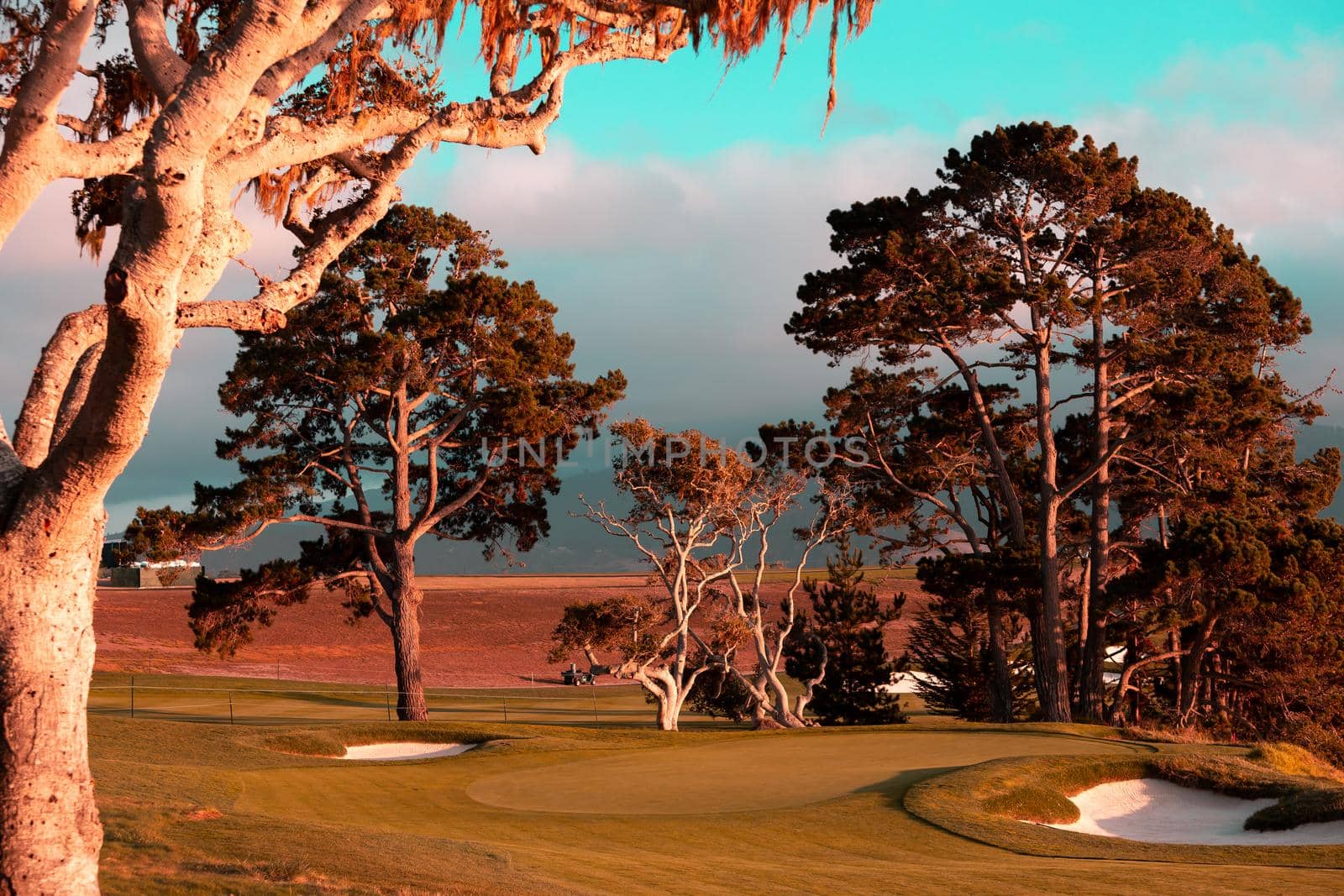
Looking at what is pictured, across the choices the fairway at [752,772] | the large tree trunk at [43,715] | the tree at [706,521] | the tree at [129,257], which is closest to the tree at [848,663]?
the tree at [706,521]

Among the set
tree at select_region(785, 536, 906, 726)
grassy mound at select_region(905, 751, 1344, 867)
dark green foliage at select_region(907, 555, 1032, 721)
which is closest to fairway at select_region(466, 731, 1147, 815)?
grassy mound at select_region(905, 751, 1344, 867)

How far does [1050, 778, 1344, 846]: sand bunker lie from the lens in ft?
45.5

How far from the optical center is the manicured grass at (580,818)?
31.6ft

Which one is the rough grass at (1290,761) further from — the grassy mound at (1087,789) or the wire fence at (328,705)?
the wire fence at (328,705)

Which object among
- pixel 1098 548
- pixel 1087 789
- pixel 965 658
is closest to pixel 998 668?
pixel 965 658

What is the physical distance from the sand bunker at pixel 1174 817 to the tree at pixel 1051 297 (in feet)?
46.8

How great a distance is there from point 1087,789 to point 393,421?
22889 millimetres

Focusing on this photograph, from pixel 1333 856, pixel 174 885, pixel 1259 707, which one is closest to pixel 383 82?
pixel 174 885

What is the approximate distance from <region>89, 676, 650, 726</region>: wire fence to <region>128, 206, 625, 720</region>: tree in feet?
10.1

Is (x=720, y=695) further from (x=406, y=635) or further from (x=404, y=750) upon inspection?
(x=404, y=750)

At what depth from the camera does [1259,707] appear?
35.8m

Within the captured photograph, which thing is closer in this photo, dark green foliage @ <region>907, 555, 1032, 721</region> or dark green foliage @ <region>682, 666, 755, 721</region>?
dark green foliage @ <region>907, 555, 1032, 721</region>

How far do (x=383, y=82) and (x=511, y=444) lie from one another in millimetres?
21720

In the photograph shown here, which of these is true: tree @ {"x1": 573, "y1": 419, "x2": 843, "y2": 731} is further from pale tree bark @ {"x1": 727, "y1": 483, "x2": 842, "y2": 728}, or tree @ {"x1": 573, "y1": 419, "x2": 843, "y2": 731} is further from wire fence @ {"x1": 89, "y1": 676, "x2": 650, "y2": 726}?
wire fence @ {"x1": 89, "y1": 676, "x2": 650, "y2": 726}
